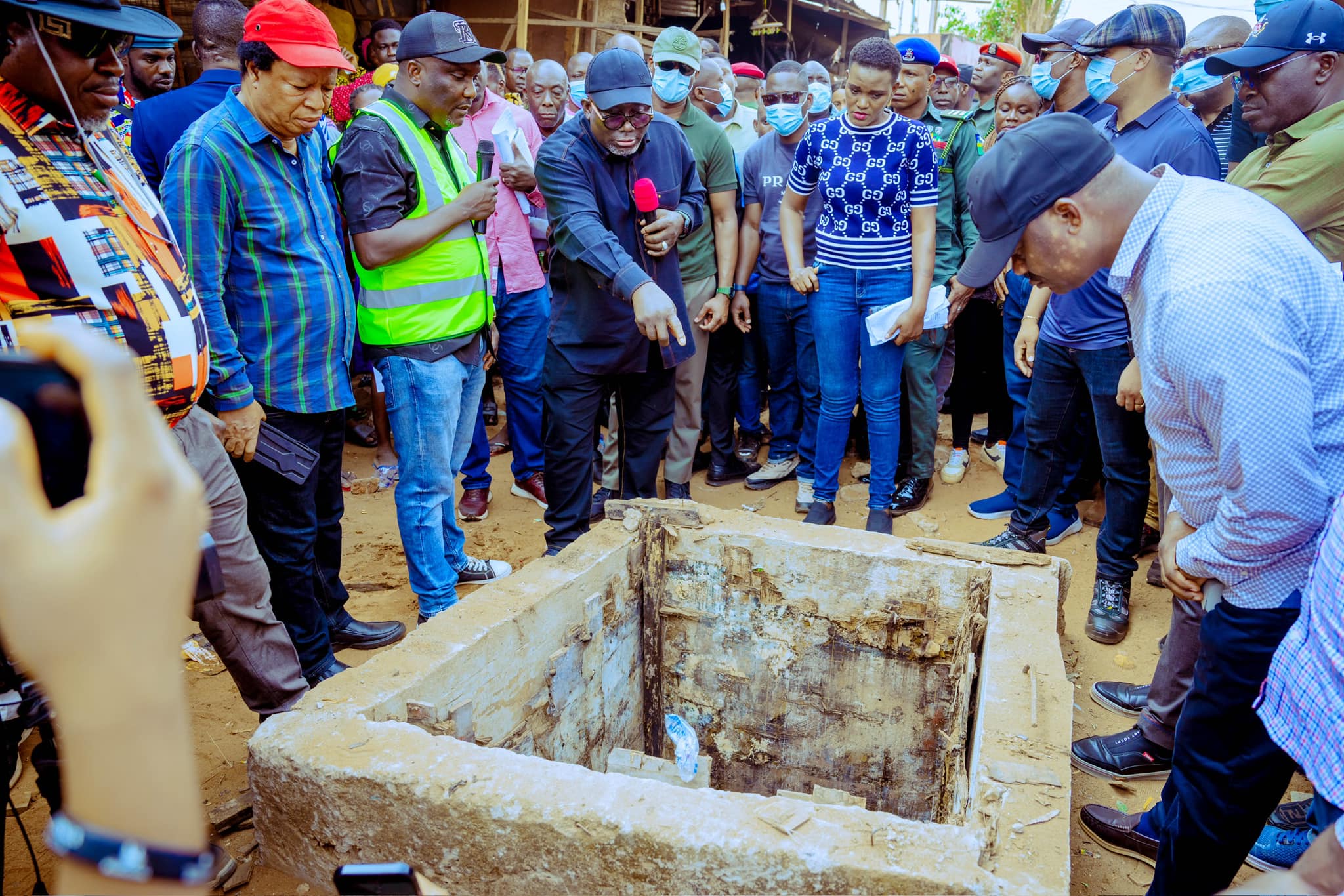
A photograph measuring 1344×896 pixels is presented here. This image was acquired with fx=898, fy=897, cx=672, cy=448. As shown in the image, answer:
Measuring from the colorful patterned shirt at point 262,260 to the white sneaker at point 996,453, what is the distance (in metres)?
4.15

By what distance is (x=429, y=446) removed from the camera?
350cm

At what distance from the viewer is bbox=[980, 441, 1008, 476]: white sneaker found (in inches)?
227

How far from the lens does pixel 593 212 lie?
3719 mm

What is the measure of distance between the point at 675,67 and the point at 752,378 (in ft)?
6.21

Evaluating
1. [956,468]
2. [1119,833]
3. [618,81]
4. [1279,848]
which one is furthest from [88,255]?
[956,468]

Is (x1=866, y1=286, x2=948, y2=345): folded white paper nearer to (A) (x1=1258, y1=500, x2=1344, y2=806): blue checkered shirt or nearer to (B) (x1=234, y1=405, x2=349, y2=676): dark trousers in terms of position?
(B) (x1=234, y1=405, x2=349, y2=676): dark trousers

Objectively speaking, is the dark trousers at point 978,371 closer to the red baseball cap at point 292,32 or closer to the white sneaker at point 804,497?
the white sneaker at point 804,497

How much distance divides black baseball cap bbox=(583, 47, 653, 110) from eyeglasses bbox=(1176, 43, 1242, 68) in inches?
118

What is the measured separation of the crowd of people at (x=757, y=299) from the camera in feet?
6.10

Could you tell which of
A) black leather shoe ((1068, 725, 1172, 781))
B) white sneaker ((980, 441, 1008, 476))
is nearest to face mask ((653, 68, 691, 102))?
white sneaker ((980, 441, 1008, 476))

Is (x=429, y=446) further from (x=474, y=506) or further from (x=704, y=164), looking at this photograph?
(x=704, y=164)

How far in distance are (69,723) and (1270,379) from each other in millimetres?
1890

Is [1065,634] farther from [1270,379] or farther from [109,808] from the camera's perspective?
[109,808]

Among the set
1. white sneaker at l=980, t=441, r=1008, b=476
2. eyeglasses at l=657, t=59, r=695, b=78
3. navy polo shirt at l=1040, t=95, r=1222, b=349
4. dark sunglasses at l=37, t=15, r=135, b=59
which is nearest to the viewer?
dark sunglasses at l=37, t=15, r=135, b=59
